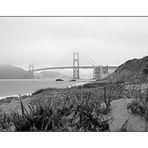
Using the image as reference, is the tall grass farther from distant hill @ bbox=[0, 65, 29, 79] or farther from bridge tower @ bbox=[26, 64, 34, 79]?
bridge tower @ bbox=[26, 64, 34, 79]

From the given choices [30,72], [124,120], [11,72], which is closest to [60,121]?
[124,120]

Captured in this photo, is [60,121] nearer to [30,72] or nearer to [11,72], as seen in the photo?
[11,72]

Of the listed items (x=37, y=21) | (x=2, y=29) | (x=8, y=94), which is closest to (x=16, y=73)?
(x=2, y=29)

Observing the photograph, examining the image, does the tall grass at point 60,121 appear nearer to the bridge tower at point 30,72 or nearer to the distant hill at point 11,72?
the distant hill at point 11,72

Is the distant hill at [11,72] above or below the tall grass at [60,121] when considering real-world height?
above

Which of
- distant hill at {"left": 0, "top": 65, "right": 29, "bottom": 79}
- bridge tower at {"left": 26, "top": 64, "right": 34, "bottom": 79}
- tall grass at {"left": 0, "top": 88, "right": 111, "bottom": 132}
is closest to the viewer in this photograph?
tall grass at {"left": 0, "top": 88, "right": 111, "bottom": 132}

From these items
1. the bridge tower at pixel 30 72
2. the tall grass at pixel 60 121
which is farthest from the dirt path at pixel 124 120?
the bridge tower at pixel 30 72

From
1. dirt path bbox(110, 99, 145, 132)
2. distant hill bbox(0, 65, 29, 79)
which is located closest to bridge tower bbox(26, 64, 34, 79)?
distant hill bbox(0, 65, 29, 79)

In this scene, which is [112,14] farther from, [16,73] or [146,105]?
[16,73]
